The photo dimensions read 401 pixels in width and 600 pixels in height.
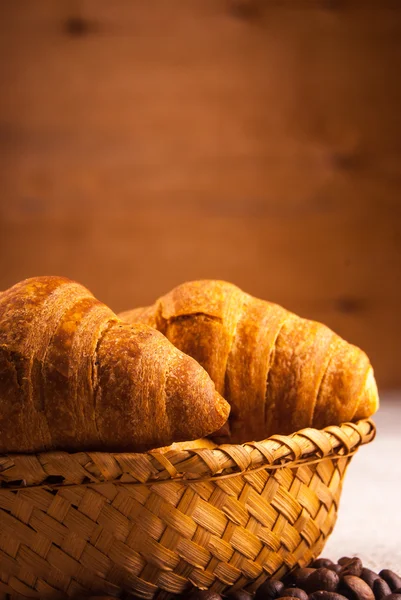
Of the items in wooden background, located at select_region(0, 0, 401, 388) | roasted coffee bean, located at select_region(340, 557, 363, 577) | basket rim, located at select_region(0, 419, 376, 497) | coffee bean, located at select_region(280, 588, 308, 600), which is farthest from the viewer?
wooden background, located at select_region(0, 0, 401, 388)

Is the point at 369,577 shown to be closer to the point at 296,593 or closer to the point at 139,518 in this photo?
the point at 296,593

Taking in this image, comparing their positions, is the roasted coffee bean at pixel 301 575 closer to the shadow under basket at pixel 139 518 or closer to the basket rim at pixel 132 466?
the shadow under basket at pixel 139 518

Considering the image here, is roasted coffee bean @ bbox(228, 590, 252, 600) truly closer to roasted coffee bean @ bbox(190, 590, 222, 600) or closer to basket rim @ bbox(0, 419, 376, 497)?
roasted coffee bean @ bbox(190, 590, 222, 600)

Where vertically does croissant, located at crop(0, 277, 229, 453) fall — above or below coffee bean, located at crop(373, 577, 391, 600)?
above

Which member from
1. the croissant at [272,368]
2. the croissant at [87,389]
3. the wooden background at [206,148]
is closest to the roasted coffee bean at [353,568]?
the croissant at [272,368]

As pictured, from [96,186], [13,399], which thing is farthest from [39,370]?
[96,186]

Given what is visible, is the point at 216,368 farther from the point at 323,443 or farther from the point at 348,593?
the point at 348,593

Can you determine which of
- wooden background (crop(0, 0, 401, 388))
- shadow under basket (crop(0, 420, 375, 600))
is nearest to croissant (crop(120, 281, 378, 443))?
shadow under basket (crop(0, 420, 375, 600))

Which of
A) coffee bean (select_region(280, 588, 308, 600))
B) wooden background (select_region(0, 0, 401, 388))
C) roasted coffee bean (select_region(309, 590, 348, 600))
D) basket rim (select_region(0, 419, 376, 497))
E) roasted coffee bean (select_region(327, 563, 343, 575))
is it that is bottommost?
coffee bean (select_region(280, 588, 308, 600))
